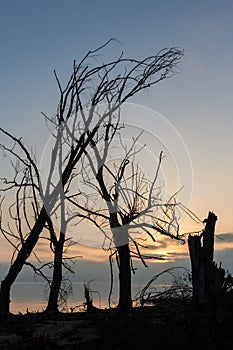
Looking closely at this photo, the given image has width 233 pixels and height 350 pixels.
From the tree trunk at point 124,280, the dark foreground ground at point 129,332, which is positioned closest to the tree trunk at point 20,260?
the dark foreground ground at point 129,332

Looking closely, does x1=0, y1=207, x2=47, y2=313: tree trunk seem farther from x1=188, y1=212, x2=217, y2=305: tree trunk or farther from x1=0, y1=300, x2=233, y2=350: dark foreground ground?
x1=188, y1=212, x2=217, y2=305: tree trunk

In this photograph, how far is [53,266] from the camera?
18641 millimetres

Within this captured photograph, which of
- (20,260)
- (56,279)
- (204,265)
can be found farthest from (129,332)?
(20,260)

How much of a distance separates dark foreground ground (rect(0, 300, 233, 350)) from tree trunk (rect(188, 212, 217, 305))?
4.28ft

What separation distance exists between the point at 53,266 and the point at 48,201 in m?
2.21

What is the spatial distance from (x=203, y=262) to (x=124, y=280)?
8.69ft

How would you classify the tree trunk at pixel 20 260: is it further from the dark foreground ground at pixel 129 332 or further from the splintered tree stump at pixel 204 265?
the splintered tree stump at pixel 204 265

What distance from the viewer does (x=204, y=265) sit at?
53.5ft

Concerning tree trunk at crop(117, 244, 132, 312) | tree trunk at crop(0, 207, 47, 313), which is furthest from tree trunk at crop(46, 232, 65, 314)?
tree trunk at crop(117, 244, 132, 312)

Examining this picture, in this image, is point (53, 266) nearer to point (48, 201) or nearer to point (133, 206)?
point (48, 201)

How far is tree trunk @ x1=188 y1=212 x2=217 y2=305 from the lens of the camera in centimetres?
1608

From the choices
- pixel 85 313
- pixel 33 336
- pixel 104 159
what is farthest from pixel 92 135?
pixel 33 336

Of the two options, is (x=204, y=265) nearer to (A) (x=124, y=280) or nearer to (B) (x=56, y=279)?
(A) (x=124, y=280)

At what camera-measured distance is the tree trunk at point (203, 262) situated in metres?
16.1
